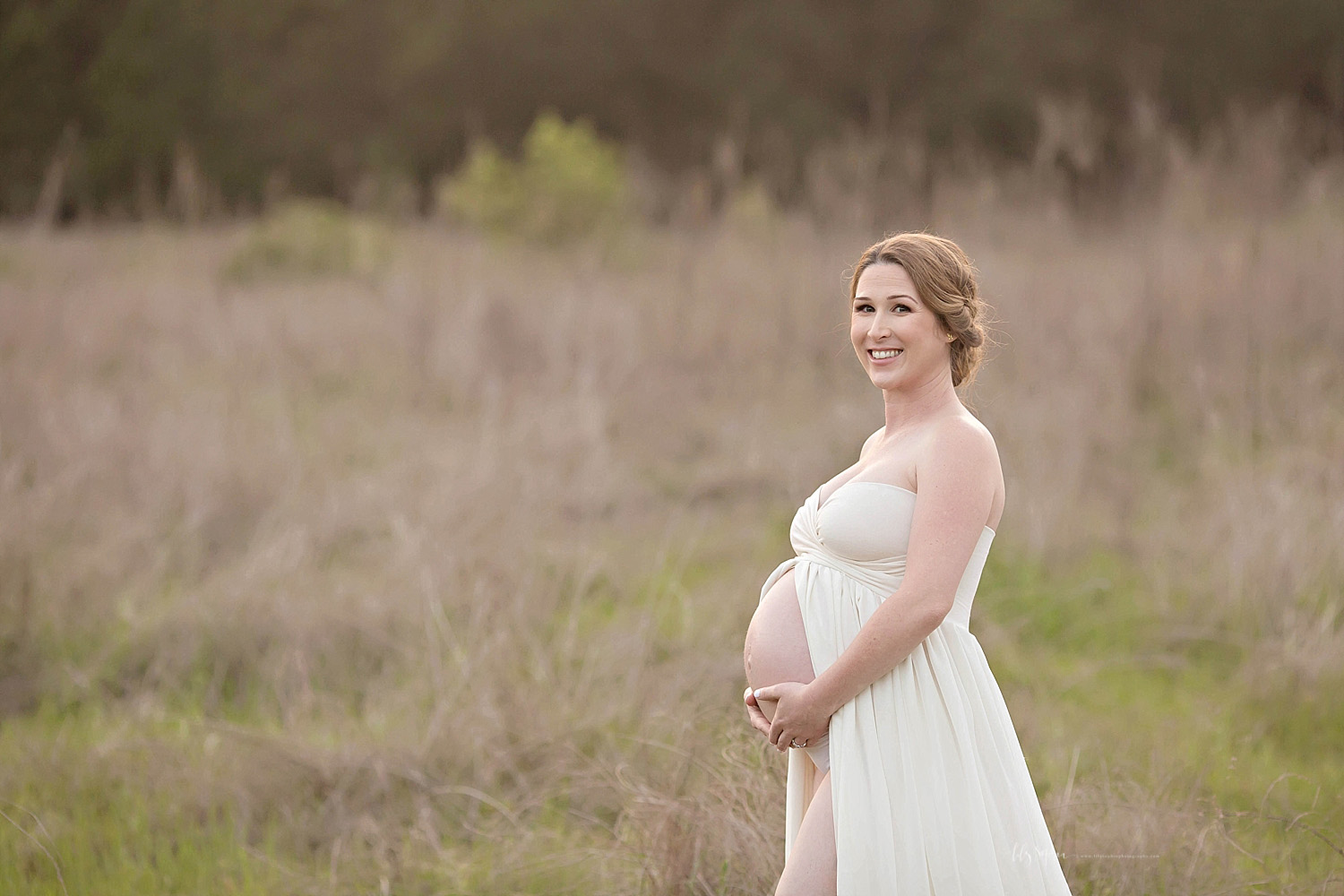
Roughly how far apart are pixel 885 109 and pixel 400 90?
9.10 m

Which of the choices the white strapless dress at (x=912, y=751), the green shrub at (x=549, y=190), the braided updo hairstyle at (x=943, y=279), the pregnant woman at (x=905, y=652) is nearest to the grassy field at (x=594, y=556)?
the braided updo hairstyle at (x=943, y=279)

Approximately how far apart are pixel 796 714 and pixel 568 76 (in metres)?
19.0

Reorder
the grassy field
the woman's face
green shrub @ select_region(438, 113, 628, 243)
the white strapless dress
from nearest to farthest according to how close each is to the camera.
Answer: the white strapless dress, the woman's face, the grassy field, green shrub @ select_region(438, 113, 628, 243)

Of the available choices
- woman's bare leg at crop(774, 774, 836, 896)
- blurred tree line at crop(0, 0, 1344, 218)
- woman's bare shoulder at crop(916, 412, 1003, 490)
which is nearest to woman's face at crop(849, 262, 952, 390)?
woman's bare shoulder at crop(916, 412, 1003, 490)

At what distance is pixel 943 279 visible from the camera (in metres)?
1.66

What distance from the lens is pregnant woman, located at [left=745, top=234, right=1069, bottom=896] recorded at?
60.8 inches

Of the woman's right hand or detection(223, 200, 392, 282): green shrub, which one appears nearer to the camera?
the woman's right hand

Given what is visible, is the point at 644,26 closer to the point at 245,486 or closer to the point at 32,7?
the point at 32,7

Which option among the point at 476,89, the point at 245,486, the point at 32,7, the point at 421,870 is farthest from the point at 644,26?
the point at 421,870

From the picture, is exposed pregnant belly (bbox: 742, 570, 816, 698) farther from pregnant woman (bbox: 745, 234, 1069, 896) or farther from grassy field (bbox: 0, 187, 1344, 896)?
grassy field (bbox: 0, 187, 1344, 896)

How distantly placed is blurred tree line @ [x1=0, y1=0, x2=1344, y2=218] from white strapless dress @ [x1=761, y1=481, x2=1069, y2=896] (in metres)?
11.6

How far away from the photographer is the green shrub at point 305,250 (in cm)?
960

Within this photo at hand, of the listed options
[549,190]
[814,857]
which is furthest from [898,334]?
[549,190]

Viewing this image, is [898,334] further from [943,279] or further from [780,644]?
[780,644]
